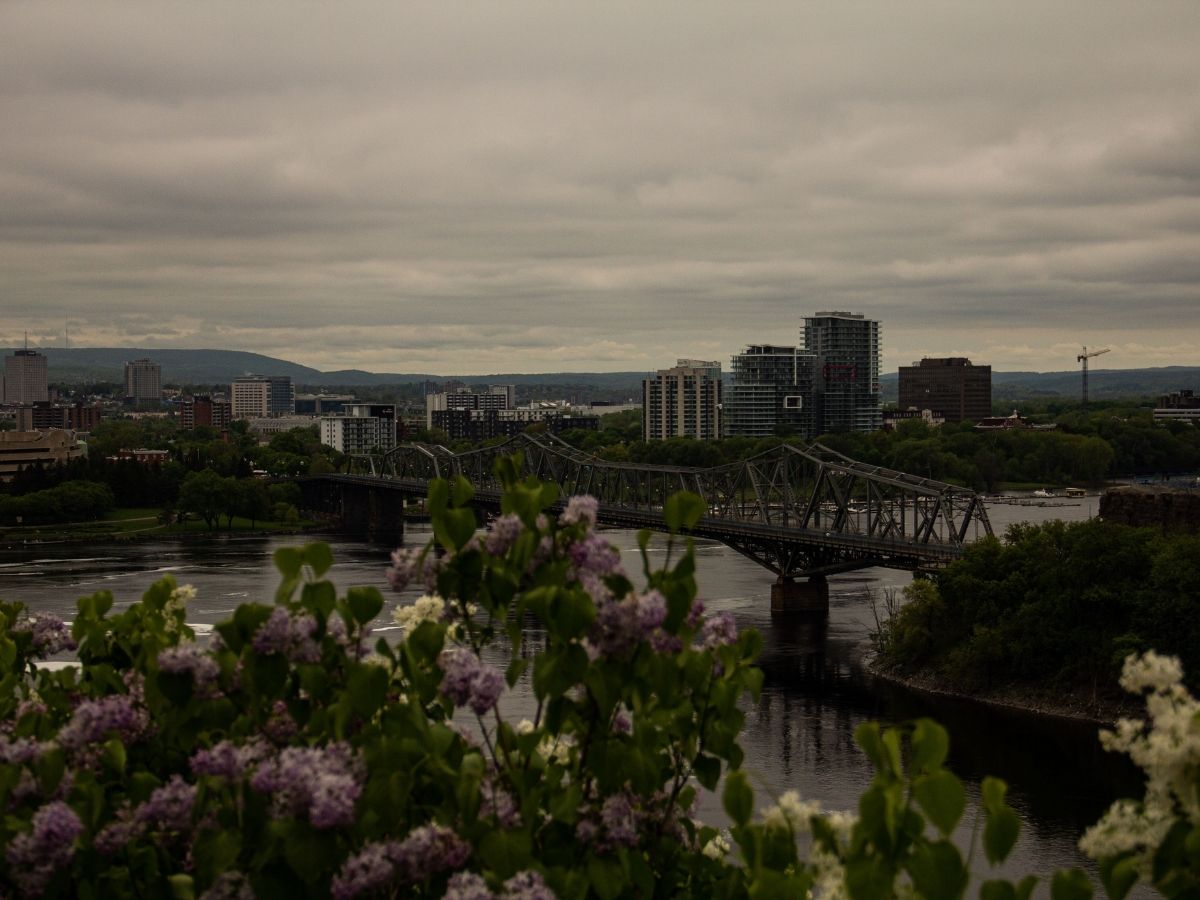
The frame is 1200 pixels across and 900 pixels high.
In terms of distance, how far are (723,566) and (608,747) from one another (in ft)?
219

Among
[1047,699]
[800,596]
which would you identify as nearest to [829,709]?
[1047,699]

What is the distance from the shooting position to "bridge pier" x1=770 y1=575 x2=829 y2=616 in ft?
182

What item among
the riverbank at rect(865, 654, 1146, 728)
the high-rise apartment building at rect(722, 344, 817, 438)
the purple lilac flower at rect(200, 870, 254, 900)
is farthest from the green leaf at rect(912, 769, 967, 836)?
the high-rise apartment building at rect(722, 344, 817, 438)

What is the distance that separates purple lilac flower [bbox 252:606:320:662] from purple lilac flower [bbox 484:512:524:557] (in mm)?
743

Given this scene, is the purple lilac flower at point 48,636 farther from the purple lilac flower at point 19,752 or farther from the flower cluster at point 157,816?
the flower cluster at point 157,816

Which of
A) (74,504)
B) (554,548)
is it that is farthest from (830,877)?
(74,504)

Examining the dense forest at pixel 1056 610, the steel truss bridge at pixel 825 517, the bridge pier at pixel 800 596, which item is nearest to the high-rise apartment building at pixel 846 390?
the steel truss bridge at pixel 825 517

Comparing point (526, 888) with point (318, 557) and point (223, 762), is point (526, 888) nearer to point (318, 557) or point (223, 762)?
point (223, 762)

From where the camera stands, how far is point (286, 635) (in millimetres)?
5512

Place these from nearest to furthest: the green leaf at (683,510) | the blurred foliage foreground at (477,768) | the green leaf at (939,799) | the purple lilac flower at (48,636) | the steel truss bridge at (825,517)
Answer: the green leaf at (939,799) → the blurred foliage foreground at (477,768) → the green leaf at (683,510) → the purple lilac flower at (48,636) → the steel truss bridge at (825,517)

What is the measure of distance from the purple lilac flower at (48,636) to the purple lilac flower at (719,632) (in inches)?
157

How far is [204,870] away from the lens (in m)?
5.11

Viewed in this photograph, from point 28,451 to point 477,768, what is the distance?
4730 inches

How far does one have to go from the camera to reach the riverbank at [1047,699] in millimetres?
35500
